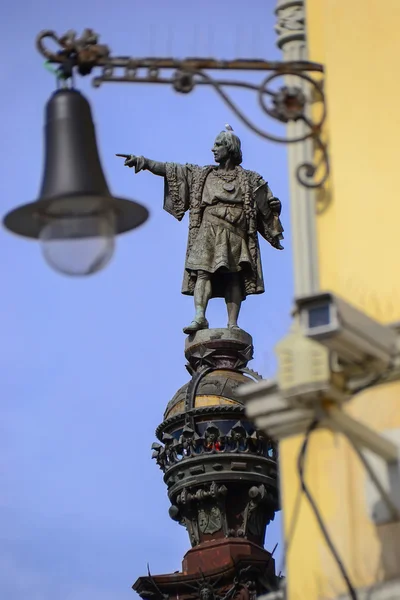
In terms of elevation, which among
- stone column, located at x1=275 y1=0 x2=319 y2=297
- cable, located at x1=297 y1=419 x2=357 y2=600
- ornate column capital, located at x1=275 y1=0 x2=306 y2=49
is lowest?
cable, located at x1=297 y1=419 x2=357 y2=600

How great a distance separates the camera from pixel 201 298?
61.5 feet

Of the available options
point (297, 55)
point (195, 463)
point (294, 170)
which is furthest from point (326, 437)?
point (195, 463)

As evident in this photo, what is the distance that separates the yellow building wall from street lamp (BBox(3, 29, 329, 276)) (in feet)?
0.66

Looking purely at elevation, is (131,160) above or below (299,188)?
above

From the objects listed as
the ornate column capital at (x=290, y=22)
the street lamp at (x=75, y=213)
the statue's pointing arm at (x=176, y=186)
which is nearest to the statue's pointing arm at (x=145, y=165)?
the statue's pointing arm at (x=176, y=186)

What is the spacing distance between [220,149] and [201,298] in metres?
1.44

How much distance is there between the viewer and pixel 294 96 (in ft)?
33.1

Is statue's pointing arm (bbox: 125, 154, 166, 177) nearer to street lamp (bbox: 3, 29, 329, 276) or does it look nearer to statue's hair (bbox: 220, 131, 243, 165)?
statue's hair (bbox: 220, 131, 243, 165)

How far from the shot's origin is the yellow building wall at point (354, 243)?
9.88m

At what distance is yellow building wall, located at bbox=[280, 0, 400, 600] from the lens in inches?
389

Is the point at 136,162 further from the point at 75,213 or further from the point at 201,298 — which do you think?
the point at 75,213

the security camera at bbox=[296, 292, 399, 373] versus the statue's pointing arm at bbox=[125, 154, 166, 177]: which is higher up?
the statue's pointing arm at bbox=[125, 154, 166, 177]

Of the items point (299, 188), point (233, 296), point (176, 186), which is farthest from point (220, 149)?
point (299, 188)

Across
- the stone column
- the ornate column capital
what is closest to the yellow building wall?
the stone column
